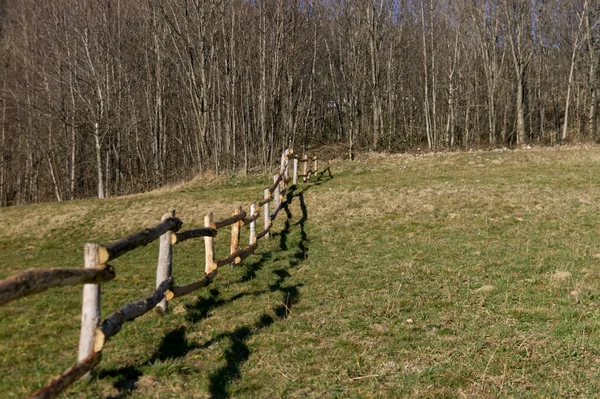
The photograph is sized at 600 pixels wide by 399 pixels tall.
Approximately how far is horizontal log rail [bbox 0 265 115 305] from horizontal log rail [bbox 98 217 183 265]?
18 cm

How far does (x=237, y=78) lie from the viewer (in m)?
33.1

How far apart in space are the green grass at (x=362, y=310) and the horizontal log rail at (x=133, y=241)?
1.13 meters

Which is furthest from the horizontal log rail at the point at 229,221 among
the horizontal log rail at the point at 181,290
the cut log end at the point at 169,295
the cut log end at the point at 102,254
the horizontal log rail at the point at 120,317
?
the cut log end at the point at 102,254

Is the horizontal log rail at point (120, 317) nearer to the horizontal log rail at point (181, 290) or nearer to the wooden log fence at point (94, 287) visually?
the wooden log fence at point (94, 287)

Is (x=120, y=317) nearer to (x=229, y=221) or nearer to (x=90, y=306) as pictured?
(x=90, y=306)

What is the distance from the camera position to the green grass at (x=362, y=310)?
4879 millimetres

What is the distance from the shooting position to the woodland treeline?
2900cm

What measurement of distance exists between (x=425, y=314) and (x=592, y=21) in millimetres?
36764

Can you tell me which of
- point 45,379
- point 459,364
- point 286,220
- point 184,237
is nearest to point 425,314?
point 459,364

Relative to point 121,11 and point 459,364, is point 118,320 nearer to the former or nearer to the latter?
point 459,364

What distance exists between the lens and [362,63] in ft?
117

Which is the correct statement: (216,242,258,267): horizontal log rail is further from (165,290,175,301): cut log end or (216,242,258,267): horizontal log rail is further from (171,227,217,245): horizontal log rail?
(165,290,175,301): cut log end

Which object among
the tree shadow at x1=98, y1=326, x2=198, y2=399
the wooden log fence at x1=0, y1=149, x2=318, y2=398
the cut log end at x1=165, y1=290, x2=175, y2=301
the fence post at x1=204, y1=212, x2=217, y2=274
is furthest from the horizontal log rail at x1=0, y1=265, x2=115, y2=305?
the fence post at x1=204, y1=212, x2=217, y2=274

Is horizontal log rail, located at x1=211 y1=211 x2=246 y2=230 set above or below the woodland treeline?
below
